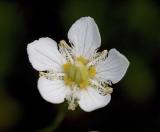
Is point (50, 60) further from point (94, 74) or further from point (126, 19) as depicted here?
point (126, 19)

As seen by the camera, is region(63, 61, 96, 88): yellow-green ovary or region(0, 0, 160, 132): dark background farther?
region(0, 0, 160, 132): dark background

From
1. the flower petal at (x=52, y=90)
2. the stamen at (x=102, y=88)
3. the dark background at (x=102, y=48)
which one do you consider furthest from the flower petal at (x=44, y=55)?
the dark background at (x=102, y=48)

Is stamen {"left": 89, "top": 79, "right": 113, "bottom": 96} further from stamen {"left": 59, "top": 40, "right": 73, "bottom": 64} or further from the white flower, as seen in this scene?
stamen {"left": 59, "top": 40, "right": 73, "bottom": 64}

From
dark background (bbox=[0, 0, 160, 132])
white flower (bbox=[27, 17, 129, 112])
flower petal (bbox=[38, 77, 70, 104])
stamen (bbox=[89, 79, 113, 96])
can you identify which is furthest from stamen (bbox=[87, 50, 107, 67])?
dark background (bbox=[0, 0, 160, 132])

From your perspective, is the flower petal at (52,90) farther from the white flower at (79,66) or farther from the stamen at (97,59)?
the stamen at (97,59)

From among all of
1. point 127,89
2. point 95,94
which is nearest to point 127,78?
→ point 127,89
